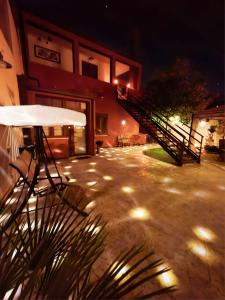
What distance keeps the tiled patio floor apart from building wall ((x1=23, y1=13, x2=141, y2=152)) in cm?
487

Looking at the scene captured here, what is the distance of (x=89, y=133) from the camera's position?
24.0 ft

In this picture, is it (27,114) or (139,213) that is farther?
(139,213)

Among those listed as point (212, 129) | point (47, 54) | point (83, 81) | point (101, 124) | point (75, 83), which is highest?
point (47, 54)

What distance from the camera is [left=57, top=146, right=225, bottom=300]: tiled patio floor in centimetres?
160

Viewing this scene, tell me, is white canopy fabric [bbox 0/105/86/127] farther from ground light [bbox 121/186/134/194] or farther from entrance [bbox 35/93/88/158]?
entrance [bbox 35/93/88/158]

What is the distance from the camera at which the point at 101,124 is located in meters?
10.1

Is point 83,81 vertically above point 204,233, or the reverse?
point 83,81

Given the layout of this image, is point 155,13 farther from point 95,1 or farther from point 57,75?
point 57,75

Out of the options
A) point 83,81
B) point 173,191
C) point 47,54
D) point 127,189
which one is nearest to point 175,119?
point 83,81

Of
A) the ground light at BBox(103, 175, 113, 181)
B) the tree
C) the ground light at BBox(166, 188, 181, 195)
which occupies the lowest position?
the ground light at BBox(166, 188, 181, 195)

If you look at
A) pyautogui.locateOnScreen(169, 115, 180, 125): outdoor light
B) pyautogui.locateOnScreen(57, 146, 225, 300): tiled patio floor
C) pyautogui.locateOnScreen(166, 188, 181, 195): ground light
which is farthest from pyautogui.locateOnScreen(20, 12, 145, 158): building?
pyautogui.locateOnScreen(166, 188, 181, 195): ground light

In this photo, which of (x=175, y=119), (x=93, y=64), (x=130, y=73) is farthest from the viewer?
(x=130, y=73)

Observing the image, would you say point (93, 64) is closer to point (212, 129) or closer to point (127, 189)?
point (212, 129)

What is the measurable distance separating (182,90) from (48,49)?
8936mm
